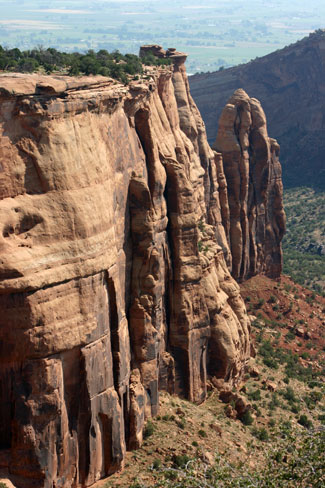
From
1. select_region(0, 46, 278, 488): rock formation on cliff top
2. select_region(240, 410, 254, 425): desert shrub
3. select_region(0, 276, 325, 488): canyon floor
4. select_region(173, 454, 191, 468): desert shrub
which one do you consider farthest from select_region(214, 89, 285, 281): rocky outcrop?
select_region(173, 454, 191, 468): desert shrub

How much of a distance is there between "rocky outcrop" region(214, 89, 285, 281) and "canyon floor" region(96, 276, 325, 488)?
271 cm

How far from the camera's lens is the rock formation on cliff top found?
37.6 metres

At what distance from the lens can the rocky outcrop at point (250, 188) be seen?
83.6 m

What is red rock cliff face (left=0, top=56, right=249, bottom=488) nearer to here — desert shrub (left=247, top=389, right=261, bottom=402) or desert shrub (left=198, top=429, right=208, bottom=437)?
desert shrub (left=198, top=429, right=208, bottom=437)

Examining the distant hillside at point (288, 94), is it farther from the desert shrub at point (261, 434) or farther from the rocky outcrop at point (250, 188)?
the desert shrub at point (261, 434)

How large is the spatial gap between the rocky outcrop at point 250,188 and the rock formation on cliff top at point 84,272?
3029 cm

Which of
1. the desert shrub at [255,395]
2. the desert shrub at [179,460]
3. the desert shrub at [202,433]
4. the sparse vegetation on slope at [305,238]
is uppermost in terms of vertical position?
the desert shrub at [179,460]

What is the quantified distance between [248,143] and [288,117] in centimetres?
8599

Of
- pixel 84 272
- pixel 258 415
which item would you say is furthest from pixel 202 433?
pixel 84 272

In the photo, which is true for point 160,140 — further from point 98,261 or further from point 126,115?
point 98,261

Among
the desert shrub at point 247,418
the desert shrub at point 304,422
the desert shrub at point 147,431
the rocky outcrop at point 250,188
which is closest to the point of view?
the desert shrub at point 147,431

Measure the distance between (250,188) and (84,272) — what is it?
1946 inches

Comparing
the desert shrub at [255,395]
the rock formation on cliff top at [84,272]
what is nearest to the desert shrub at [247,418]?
the desert shrub at [255,395]

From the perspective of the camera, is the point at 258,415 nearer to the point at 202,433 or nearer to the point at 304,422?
the point at 304,422
